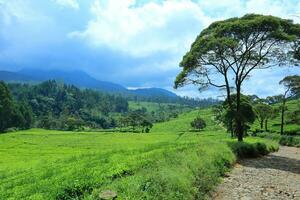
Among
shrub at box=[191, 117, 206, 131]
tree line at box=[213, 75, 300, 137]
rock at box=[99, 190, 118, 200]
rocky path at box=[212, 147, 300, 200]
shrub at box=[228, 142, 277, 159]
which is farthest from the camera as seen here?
shrub at box=[191, 117, 206, 131]

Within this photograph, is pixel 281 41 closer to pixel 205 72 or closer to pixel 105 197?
pixel 205 72

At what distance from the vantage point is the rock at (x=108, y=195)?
41.0 feet

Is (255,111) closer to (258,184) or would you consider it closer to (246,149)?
(246,149)

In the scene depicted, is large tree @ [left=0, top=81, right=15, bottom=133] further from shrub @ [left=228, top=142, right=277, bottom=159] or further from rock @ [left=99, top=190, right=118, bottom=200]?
rock @ [left=99, top=190, right=118, bottom=200]

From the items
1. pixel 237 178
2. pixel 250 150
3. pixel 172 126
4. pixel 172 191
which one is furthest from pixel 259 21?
pixel 172 126

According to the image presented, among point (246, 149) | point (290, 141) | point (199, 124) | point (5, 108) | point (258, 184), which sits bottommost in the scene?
point (258, 184)

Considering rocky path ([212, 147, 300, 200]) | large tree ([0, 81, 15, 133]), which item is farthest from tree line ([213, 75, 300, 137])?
large tree ([0, 81, 15, 133])

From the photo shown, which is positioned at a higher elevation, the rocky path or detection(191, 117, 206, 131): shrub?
detection(191, 117, 206, 131): shrub

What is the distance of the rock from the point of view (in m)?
12.5

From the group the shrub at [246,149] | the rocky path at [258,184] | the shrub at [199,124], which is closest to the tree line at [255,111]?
the shrub at [246,149]

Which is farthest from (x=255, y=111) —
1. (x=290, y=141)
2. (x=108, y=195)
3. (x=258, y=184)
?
(x=108, y=195)

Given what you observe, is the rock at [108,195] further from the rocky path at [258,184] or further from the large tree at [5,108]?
the large tree at [5,108]

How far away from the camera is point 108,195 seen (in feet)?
41.7

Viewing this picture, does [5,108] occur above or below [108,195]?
above
